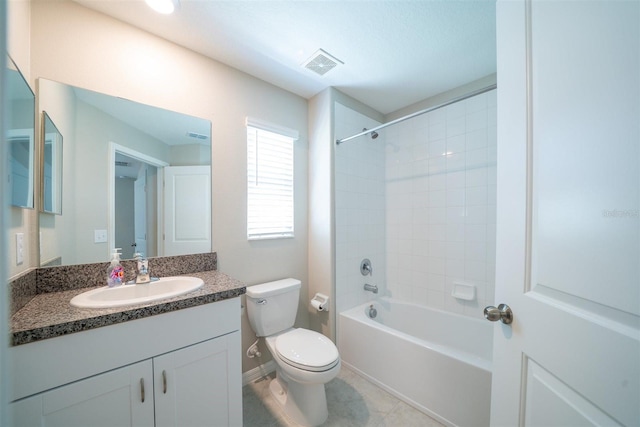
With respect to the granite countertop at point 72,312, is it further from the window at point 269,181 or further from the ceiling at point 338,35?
the ceiling at point 338,35

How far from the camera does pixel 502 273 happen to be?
775 millimetres

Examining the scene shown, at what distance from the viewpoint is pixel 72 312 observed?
2.86 ft

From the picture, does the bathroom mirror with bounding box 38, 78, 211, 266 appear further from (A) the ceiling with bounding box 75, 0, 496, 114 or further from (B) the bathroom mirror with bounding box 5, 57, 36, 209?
(A) the ceiling with bounding box 75, 0, 496, 114

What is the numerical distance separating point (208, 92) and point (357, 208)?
1.49m

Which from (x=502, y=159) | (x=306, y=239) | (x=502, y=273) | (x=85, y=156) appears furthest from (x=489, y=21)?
(x=85, y=156)

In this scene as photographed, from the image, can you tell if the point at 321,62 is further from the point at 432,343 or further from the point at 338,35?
the point at 432,343

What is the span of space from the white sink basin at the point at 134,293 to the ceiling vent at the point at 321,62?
5.21 ft

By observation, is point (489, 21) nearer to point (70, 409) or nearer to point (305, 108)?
point (305, 108)

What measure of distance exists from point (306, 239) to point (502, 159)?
1604 mm

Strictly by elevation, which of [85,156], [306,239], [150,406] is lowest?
[150,406]

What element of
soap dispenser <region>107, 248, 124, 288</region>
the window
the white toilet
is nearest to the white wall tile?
the window

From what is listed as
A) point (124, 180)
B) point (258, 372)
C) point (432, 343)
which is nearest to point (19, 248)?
point (124, 180)

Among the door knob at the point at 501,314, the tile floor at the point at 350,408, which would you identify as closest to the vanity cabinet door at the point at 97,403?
the tile floor at the point at 350,408

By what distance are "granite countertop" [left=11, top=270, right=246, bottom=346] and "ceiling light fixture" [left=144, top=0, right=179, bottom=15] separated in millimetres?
1438
